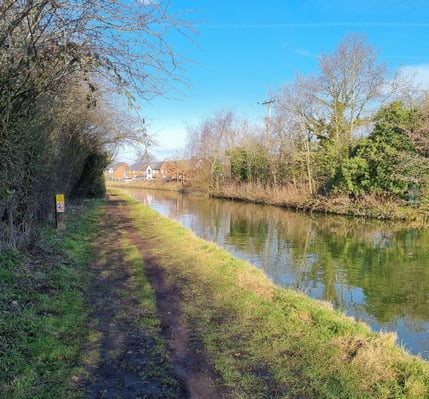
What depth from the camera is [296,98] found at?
29469 millimetres

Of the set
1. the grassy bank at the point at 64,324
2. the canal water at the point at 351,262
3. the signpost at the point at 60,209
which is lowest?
the canal water at the point at 351,262

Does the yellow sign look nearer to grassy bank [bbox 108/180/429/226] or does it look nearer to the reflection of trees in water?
the reflection of trees in water

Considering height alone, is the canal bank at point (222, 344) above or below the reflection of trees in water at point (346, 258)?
above

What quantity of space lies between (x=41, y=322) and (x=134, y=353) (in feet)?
4.52

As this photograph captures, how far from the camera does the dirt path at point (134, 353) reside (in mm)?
3525

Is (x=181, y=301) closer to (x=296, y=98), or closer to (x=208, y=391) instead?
(x=208, y=391)

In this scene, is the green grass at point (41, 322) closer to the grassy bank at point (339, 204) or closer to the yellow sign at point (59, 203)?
the yellow sign at point (59, 203)

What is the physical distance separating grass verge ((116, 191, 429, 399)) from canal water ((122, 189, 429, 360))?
1.81 meters

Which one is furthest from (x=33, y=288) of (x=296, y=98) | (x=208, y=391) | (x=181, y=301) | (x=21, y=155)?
(x=296, y=98)

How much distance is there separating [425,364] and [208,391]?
8.13ft

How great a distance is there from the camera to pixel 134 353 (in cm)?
424

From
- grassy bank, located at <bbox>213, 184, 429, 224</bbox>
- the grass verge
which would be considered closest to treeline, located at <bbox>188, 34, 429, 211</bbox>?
grassy bank, located at <bbox>213, 184, 429, 224</bbox>

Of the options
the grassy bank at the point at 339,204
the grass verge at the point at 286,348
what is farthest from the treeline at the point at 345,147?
the grass verge at the point at 286,348

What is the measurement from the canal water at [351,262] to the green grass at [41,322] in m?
4.87
